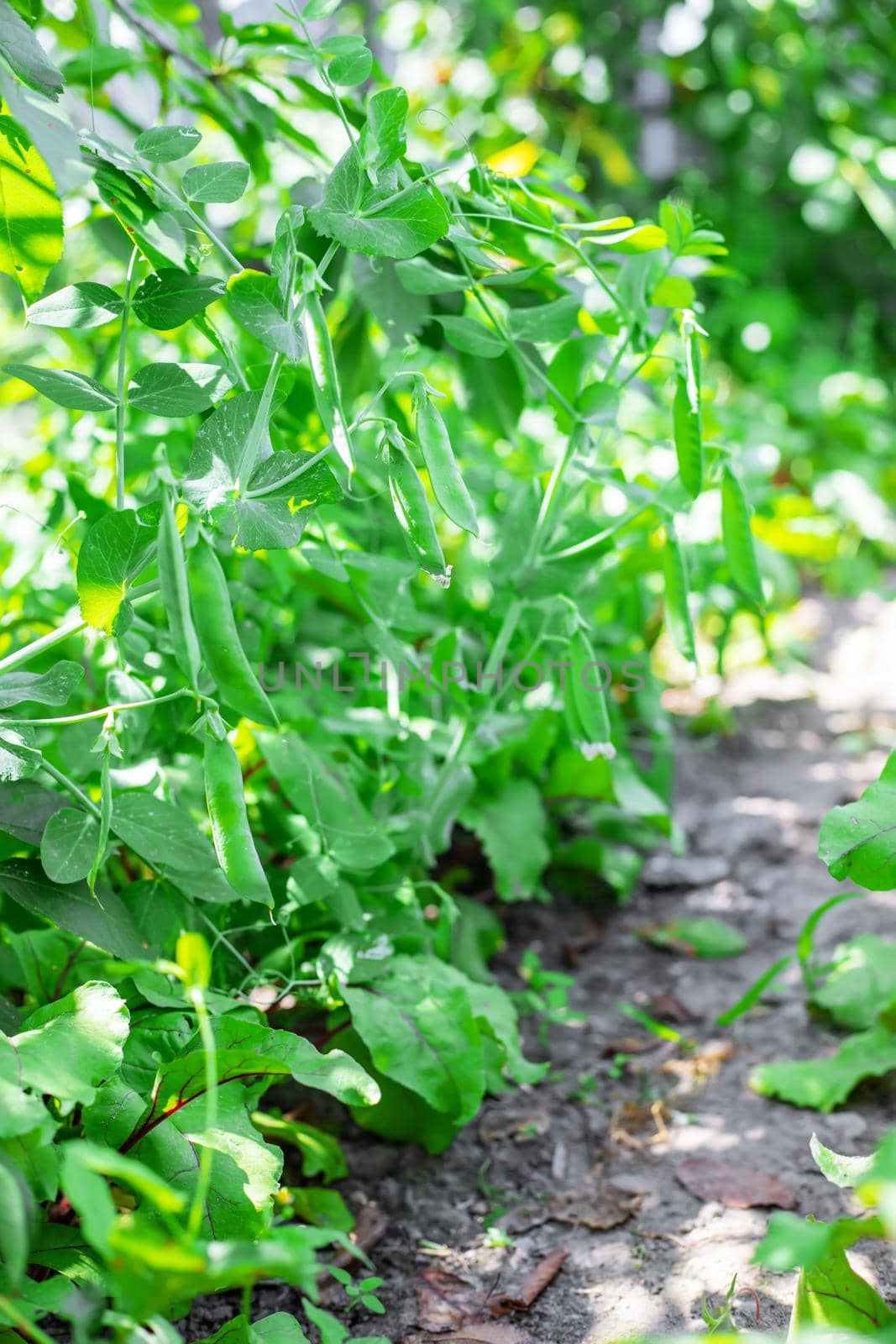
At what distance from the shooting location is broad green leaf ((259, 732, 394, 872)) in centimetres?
110

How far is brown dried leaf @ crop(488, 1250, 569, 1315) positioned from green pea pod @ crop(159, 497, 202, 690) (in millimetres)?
632

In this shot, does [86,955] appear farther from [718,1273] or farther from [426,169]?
[426,169]

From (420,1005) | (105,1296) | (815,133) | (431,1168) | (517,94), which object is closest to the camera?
(105,1296)

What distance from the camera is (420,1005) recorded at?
109 cm

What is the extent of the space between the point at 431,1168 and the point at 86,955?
0.44 meters

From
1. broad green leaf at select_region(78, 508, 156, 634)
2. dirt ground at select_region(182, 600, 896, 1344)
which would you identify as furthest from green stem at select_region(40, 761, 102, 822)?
dirt ground at select_region(182, 600, 896, 1344)

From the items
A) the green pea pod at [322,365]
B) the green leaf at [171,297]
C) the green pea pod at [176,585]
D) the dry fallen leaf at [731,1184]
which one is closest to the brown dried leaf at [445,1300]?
the dry fallen leaf at [731,1184]

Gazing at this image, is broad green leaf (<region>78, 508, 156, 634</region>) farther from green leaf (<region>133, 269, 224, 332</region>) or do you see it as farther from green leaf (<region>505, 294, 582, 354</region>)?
green leaf (<region>505, 294, 582, 354</region>)

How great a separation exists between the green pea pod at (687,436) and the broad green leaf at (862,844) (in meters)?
0.34

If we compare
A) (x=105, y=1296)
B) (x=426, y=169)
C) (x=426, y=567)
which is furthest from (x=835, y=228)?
(x=105, y=1296)

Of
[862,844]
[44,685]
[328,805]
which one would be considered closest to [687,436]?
[862,844]

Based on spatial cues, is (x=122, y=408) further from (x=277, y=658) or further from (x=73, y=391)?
(x=277, y=658)

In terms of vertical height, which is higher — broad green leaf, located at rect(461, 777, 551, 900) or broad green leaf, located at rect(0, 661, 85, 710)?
broad green leaf, located at rect(0, 661, 85, 710)

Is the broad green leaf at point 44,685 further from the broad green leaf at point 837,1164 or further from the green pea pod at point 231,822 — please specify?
the broad green leaf at point 837,1164
